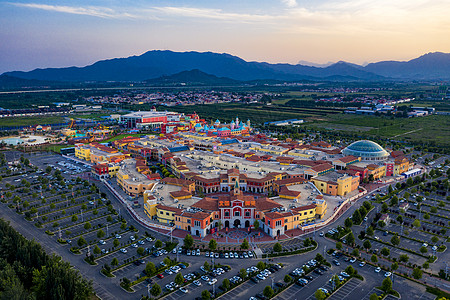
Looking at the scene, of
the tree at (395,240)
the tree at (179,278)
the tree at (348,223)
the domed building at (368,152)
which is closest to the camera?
the tree at (179,278)

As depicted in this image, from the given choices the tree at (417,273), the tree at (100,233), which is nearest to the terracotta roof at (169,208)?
the tree at (100,233)

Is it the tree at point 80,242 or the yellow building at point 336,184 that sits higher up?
the yellow building at point 336,184

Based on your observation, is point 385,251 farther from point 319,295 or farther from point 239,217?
point 239,217

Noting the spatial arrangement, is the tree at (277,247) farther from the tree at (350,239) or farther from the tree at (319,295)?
the tree at (319,295)

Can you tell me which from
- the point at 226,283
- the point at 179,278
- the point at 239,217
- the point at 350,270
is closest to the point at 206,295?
the point at 226,283

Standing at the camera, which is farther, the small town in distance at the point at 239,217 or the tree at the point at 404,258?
the tree at the point at 404,258

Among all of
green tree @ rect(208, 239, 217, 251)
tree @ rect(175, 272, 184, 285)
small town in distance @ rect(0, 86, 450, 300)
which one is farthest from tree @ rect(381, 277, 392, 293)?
tree @ rect(175, 272, 184, 285)

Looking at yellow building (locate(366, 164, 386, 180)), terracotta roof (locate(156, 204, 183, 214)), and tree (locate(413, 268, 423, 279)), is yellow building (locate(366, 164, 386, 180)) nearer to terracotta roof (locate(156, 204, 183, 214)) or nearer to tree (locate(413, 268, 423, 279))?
tree (locate(413, 268, 423, 279))

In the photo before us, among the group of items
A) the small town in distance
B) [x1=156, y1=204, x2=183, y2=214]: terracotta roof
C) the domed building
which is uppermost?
the domed building

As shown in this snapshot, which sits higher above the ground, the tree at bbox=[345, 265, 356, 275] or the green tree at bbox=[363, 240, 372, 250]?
the green tree at bbox=[363, 240, 372, 250]
